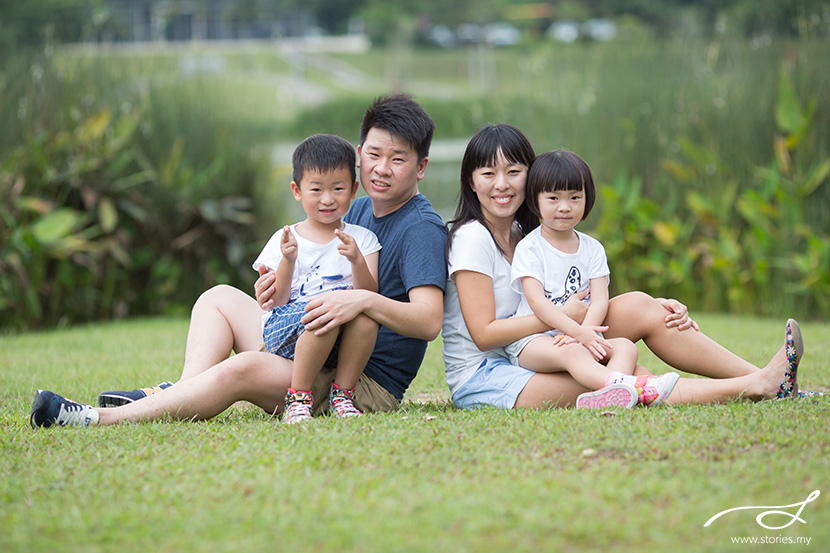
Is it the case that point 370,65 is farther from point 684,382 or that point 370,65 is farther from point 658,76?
point 684,382

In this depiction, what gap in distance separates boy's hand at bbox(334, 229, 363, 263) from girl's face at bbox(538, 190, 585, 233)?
0.75 m

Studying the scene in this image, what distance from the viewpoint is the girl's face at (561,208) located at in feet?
10.8

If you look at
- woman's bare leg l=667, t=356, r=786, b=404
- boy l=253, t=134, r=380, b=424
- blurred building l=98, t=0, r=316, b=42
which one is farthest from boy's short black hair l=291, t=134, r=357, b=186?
blurred building l=98, t=0, r=316, b=42

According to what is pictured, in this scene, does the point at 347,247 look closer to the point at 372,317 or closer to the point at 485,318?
the point at 372,317

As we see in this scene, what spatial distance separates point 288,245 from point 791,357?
72.4 inches

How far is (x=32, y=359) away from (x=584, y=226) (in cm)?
455

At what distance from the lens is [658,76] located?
301 inches

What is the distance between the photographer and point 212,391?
10.4 ft

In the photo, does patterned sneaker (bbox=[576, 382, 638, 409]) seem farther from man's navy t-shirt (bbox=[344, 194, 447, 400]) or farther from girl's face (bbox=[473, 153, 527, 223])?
girl's face (bbox=[473, 153, 527, 223])

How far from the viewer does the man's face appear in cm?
326

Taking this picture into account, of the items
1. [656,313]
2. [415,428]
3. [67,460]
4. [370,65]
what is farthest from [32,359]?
[370,65]

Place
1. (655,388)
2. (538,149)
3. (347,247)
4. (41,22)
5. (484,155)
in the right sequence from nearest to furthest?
(347,247), (655,388), (484,155), (538,149), (41,22)

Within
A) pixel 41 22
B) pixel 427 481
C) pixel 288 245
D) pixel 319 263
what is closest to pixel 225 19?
pixel 41 22

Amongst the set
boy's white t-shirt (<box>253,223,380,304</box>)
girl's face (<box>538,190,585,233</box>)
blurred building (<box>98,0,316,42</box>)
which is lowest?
boy's white t-shirt (<box>253,223,380,304</box>)
